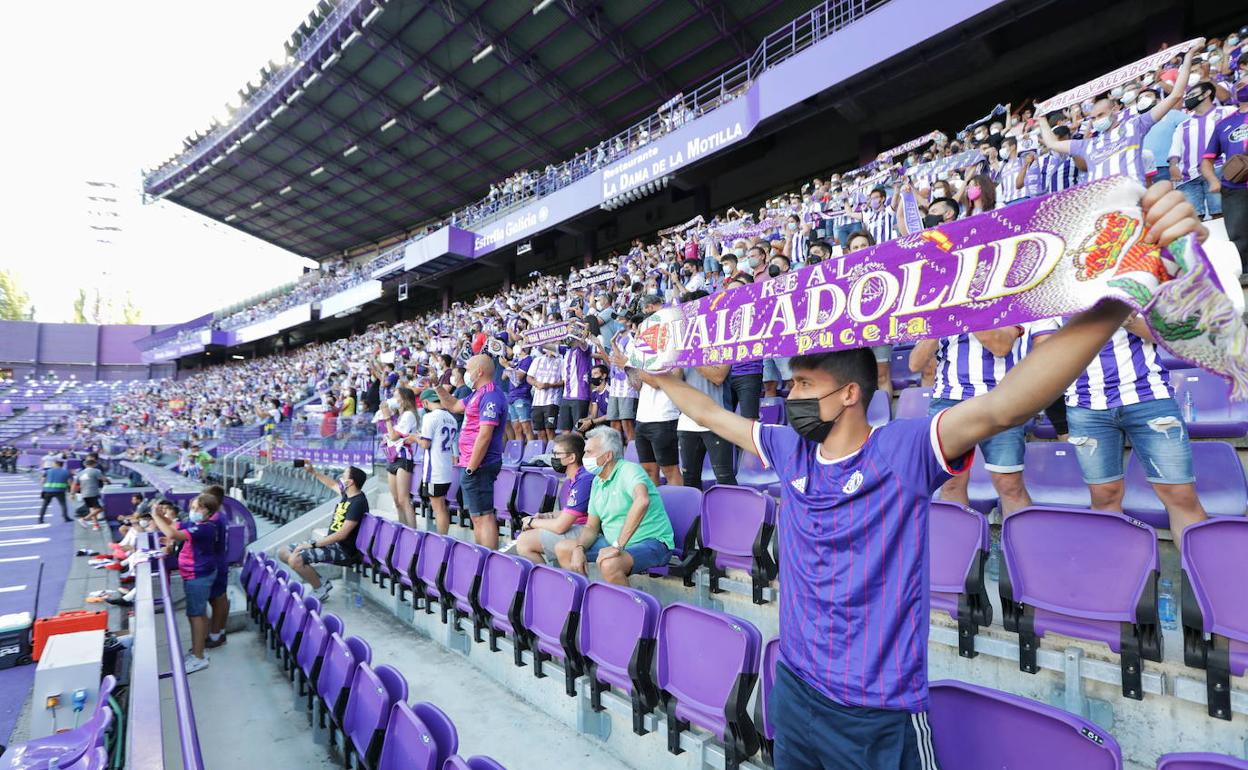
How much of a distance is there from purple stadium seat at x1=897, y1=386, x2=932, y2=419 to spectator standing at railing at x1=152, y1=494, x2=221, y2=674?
5610 millimetres

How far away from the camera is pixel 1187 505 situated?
6.81ft

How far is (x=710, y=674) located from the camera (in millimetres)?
2150

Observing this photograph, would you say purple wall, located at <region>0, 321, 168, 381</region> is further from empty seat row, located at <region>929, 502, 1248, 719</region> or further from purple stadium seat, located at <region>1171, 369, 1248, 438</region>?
purple stadium seat, located at <region>1171, 369, 1248, 438</region>

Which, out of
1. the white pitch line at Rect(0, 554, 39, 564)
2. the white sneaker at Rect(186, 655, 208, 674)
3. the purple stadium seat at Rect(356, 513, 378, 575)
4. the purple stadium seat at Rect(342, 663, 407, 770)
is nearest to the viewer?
the purple stadium seat at Rect(342, 663, 407, 770)

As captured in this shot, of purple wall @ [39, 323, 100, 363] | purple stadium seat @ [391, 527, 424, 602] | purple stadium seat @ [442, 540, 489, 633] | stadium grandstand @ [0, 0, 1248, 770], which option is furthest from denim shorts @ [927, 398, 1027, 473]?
purple wall @ [39, 323, 100, 363]

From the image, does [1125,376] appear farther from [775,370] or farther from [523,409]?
[523,409]

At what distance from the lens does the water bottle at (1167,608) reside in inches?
84.1

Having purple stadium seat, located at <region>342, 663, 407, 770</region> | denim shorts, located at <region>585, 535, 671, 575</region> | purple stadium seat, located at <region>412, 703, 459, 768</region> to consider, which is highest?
denim shorts, located at <region>585, 535, 671, 575</region>

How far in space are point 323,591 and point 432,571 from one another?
2245 millimetres

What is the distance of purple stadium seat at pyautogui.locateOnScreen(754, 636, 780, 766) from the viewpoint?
6.20 feet

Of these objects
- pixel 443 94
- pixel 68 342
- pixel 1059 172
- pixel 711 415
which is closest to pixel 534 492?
pixel 711 415

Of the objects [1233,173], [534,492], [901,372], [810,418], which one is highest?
[1233,173]

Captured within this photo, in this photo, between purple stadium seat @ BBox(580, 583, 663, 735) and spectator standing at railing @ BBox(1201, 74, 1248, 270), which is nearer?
purple stadium seat @ BBox(580, 583, 663, 735)

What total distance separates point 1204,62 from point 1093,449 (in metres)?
5.93
